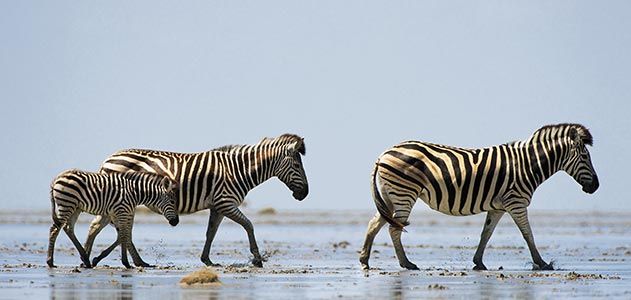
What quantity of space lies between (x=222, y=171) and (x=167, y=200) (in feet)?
4.51

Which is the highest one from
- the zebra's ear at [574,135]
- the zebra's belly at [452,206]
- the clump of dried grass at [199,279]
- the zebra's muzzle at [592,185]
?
the zebra's ear at [574,135]

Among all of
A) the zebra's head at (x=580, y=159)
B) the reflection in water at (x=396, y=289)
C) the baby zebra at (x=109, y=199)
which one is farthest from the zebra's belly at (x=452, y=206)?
the baby zebra at (x=109, y=199)

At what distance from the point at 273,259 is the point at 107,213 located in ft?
15.9

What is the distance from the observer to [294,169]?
2486cm

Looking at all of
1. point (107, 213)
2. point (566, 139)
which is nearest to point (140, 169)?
point (107, 213)

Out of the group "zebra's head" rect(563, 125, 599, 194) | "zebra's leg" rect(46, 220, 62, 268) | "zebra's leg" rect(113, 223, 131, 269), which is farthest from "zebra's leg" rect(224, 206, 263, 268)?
"zebra's head" rect(563, 125, 599, 194)

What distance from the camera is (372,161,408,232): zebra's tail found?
74.2ft

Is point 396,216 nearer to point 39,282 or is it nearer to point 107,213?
point 107,213

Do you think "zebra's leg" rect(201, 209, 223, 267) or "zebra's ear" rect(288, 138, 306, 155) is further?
"zebra's ear" rect(288, 138, 306, 155)

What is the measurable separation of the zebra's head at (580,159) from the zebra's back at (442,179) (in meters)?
1.24

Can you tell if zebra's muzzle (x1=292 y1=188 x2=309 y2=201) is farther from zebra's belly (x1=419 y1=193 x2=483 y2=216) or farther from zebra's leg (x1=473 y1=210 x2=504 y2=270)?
zebra's leg (x1=473 y1=210 x2=504 y2=270)

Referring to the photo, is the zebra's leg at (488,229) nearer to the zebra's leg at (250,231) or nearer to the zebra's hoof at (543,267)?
the zebra's hoof at (543,267)

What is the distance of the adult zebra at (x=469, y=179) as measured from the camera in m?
22.8

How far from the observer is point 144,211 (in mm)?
76625
